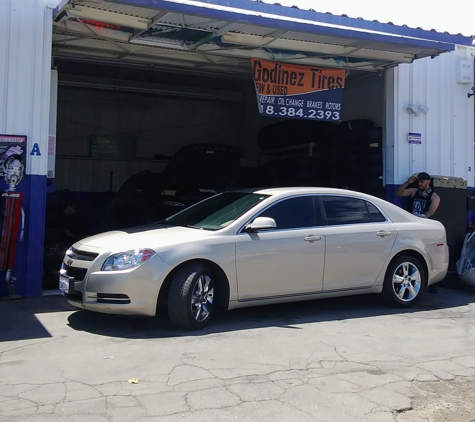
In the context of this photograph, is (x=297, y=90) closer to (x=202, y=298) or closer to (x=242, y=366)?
(x=202, y=298)

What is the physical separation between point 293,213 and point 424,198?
3.93 m

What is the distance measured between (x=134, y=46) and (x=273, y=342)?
5.72m

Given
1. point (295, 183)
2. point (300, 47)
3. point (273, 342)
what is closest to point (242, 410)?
point (273, 342)

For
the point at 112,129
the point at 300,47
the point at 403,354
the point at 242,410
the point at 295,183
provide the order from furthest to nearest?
the point at 112,129, the point at 295,183, the point at 300,47, the point at 403,354, the point at 242,410

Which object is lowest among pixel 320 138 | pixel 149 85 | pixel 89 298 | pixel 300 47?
pixel 89 298

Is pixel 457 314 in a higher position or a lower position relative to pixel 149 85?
lower

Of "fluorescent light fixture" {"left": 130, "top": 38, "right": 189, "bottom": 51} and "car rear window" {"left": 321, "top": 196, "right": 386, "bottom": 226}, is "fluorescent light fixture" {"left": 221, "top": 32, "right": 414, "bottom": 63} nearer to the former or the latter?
"fluorescent light fixture" {"left": 130, "top": 38, "right": 189, "bottom": 51}

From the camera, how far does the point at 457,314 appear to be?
7656mm

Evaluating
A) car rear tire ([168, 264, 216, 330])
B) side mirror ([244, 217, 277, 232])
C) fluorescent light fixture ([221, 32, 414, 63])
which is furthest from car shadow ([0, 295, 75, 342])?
fluorescent light fixture ([221, 32, 414, 63])

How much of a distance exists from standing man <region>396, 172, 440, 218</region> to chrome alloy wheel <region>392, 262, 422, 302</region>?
238 cm

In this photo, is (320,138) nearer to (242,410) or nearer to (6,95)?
(6,95)

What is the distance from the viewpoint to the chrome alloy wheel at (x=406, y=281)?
757cm

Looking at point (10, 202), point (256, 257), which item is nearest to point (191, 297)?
point (256, 257)

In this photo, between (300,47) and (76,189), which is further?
(76,189)
